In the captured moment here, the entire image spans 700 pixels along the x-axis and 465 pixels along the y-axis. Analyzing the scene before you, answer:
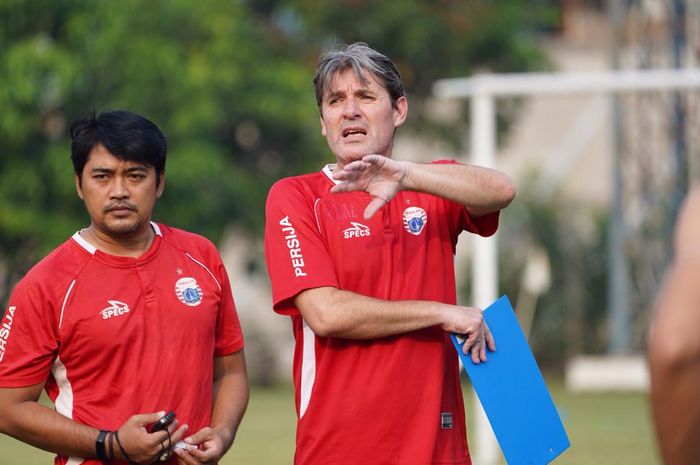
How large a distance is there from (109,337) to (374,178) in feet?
3.58

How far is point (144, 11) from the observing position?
74.1 feet

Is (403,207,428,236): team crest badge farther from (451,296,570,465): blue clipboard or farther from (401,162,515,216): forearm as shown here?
(451,296,570,465): blue clipboard

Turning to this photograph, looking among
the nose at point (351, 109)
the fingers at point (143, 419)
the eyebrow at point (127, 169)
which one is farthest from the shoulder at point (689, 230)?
the eyebrow at point (127, 169)

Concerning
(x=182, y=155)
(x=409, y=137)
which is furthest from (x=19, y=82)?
(x=409, y=137)

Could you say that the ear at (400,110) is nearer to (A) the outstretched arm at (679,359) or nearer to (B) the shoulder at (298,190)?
(B) the shoulder at (298,190)

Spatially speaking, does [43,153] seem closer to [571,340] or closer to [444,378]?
[571,340]

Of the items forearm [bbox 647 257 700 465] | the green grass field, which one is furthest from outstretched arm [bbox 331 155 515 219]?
the green grass field

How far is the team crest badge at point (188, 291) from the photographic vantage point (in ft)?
15.3

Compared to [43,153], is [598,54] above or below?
above

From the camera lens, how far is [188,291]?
4691mm

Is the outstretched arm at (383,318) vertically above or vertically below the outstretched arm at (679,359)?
above

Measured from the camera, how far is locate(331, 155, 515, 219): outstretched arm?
4.02 meters

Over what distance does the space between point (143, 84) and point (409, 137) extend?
7.56 m

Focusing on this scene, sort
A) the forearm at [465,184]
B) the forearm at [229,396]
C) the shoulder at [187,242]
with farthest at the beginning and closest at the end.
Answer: the shoulder at [187,242], the forearm at [229,396], the forearm at [465,184]
